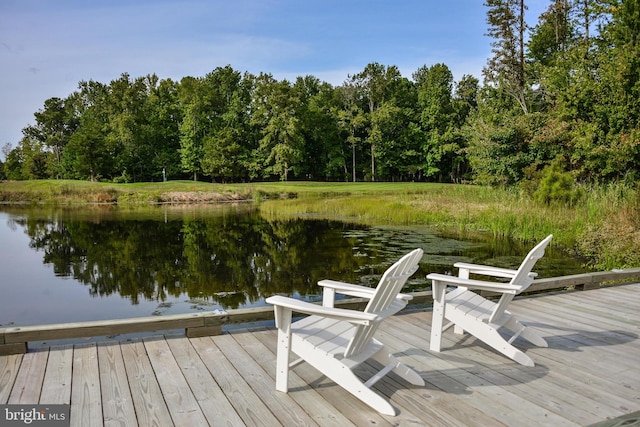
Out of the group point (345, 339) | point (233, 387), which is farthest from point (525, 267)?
point (233, 387)

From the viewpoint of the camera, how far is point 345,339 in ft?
10.7

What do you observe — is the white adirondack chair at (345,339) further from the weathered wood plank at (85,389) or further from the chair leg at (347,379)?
the weathered wood plank at (85,389)

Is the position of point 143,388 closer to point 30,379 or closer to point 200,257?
point 30,379

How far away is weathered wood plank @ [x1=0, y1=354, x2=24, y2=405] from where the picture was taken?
3.18 meters

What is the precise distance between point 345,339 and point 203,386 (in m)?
1.07

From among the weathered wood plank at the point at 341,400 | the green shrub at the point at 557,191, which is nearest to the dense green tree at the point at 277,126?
the green shrub at the point at 557,191

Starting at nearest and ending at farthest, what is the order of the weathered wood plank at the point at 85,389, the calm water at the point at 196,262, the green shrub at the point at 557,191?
the weathered wood plank at the point at 85,389 → the calm water at the point at 196,262 → the green shrub at the point at 557,191

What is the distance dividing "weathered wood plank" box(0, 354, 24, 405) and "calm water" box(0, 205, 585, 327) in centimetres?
373

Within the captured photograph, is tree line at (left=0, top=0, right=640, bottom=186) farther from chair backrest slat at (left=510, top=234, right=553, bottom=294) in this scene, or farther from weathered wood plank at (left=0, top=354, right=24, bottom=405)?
weathered wood plank at (left=0, top=354, right=24, bottom=405)

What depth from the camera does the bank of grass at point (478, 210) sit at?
35.1ft

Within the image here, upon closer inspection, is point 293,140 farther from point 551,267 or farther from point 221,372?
point 221,372

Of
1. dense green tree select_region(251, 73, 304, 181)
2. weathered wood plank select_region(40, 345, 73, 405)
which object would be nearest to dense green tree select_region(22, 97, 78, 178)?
dense green tree select_region(251, 73, 304, 181)

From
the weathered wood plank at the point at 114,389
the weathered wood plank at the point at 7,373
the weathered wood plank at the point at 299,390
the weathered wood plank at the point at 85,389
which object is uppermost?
the weathered wood plank at the point at 7,373

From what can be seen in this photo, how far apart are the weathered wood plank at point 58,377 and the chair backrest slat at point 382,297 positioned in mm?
1931
